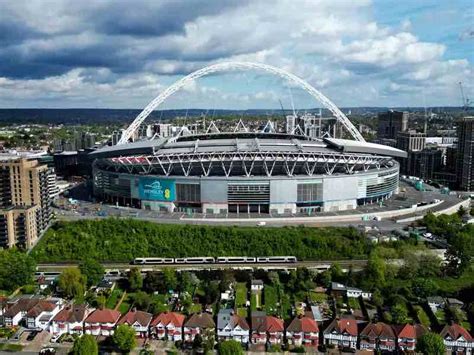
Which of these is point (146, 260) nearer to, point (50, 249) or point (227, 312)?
point (50, 249)

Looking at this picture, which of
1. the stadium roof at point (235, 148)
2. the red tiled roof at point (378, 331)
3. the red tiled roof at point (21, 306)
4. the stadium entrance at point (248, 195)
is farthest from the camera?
the stadium roof at point (235, 148)

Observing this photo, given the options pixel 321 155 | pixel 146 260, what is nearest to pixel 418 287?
pixel 146 260

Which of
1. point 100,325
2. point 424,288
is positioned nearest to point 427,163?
point 424,288

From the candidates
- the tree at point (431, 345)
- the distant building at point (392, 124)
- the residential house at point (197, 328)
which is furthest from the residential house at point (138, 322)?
the distant building at point (392, 124)

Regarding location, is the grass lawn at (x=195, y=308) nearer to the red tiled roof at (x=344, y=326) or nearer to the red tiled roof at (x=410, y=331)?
the red tiled roof at (x=344, y=326)

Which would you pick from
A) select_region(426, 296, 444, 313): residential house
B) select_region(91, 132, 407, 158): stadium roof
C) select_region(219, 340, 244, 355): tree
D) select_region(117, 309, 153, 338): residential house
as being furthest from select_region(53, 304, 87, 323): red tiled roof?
select_region(91, 132, 407, 158): stadium roof
